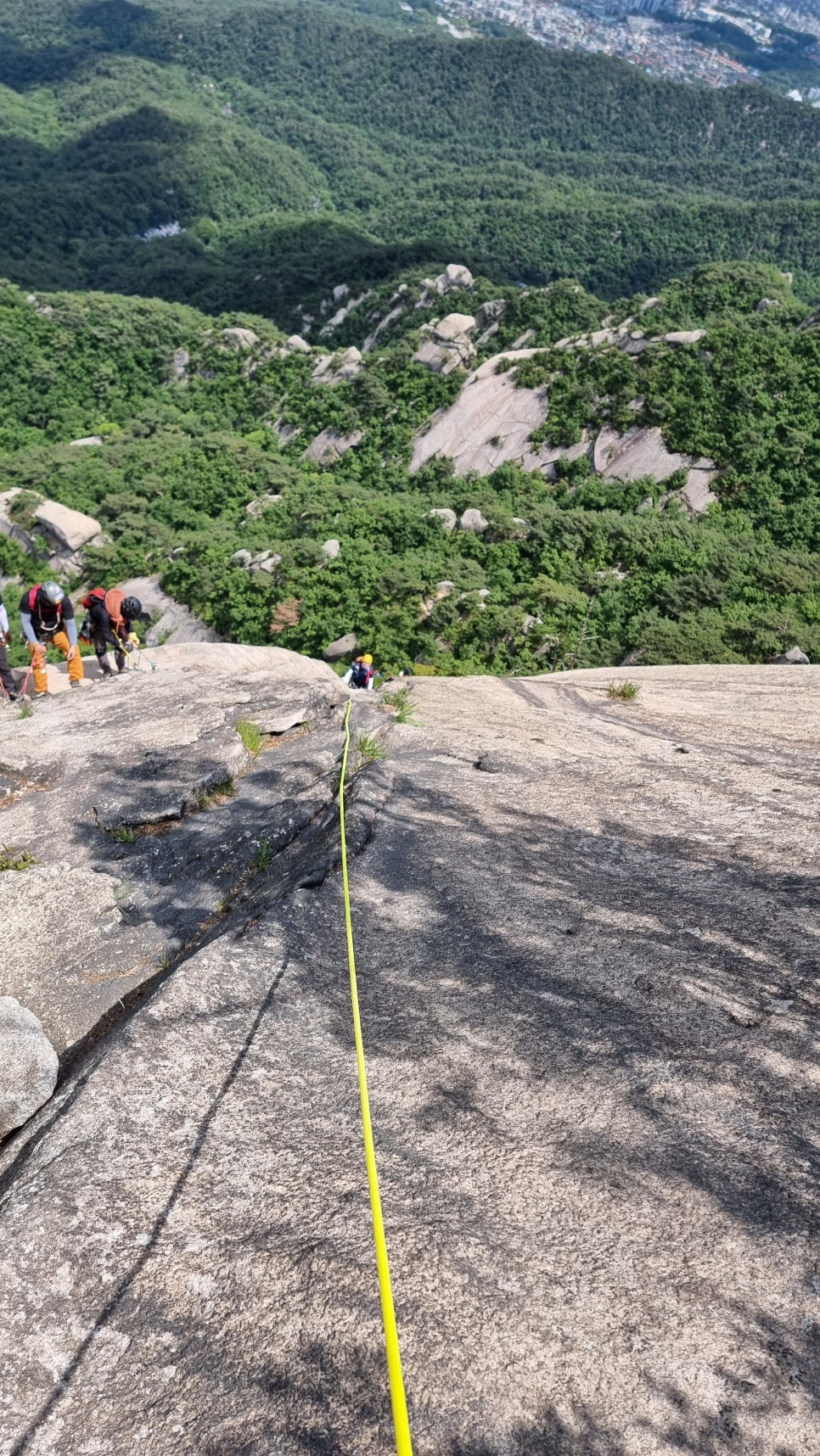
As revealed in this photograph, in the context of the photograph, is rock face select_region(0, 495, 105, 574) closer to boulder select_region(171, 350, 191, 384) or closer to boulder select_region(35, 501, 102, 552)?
boulder select_region(35, 501, 102, 552)

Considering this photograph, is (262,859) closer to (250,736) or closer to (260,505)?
(250,736)

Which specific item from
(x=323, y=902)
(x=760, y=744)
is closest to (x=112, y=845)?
(x=323, y=902)

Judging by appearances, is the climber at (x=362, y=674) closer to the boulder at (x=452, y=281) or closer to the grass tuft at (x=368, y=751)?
the grass tuft at (x=368, y=751)

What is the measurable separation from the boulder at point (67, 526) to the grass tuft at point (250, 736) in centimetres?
2825

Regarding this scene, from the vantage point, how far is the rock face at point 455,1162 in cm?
313

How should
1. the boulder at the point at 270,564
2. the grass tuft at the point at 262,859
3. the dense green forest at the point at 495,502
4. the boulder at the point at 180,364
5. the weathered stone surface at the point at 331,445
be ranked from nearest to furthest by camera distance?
the grass tuft at the point at 262,859, the dense green forest at the point at 495,502, the boulder at the point at 270,564, the weathered stone surface at the point at 331,445, the boulder at the point at 180,364

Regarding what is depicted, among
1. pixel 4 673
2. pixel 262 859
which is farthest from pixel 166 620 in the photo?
pixel 262 859

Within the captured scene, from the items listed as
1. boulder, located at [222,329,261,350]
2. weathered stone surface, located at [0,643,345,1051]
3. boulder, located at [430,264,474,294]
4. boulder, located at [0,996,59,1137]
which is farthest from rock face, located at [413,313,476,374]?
boulder, located at [0,996,59,1137]

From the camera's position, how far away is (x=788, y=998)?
4.88 metres

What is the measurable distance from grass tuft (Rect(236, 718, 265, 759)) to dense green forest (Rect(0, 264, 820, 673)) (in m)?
12.1

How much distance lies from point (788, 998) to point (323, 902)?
3.33m

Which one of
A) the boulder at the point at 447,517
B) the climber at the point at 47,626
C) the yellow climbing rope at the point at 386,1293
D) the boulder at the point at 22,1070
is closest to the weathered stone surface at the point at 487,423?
the boulder at the point at 447,517

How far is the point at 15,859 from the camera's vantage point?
7641mm

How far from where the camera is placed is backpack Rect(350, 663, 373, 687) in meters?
17.6
